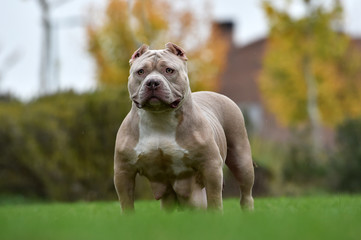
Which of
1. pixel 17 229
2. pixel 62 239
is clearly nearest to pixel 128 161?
pixel 17 229

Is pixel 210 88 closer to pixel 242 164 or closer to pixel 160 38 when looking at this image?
pixel 160 38

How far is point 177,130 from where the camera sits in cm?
602

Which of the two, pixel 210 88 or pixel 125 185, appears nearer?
pixel 125 185

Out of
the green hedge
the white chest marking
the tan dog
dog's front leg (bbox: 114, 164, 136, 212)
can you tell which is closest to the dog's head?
the tan dog

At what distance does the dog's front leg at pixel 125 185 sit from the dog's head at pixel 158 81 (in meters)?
0.61

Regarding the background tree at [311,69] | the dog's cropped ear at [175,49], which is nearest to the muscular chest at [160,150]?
the dog's cropped ear at [175,49]

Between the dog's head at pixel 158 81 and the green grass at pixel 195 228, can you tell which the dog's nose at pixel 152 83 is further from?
the green grass at pixel 195 228

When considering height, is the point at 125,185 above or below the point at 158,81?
below

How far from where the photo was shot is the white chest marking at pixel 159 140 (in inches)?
234

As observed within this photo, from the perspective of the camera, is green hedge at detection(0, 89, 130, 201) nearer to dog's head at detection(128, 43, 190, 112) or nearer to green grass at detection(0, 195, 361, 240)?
dog's head at detection(128, 43, 190, 112)

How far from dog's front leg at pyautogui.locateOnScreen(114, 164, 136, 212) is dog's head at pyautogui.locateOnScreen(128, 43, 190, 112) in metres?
0.61

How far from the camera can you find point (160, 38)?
95.9 feet

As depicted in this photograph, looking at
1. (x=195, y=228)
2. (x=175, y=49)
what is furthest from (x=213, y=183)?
(x=195, y=228)

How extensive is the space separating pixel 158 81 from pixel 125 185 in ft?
3.31
